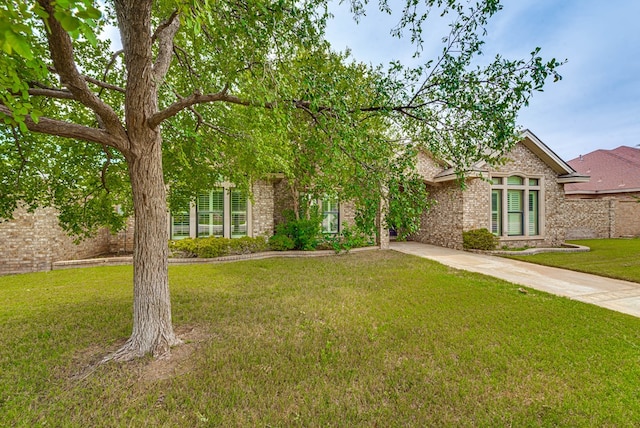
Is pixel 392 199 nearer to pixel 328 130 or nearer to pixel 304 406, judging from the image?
pixel 328 130

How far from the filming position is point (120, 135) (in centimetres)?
355

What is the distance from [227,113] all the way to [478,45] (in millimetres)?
4597

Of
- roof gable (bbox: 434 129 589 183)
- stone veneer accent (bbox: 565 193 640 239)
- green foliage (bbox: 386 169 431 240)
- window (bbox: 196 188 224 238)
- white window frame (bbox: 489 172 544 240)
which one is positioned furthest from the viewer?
stone veneer accent (bbox: 565 193 640 239)

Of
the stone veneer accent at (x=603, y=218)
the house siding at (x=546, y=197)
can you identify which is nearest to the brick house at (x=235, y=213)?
the house siding at (x=546, y=197)

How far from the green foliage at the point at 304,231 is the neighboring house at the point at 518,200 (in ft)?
18.7

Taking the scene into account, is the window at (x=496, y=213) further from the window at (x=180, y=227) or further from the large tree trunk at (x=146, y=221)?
the window at (x=180, y=227)

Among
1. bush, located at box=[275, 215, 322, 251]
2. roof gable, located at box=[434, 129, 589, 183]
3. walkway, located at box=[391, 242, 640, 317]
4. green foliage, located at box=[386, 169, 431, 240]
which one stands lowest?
walkway, located at box=[391, 242, 640, 317]

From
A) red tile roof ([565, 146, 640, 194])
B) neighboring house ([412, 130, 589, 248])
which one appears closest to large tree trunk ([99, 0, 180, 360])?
neighboring house ([412, 130, 589, 248])

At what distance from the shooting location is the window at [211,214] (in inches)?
477

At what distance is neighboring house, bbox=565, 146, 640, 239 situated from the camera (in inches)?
643

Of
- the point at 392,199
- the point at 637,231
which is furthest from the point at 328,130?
the point at 637,231

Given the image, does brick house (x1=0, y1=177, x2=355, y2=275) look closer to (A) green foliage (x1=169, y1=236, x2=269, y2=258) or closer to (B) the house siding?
(A) green foliage (x1=169, y1=236, x2=269, y2=258)

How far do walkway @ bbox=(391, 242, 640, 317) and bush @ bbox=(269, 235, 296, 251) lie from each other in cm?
533

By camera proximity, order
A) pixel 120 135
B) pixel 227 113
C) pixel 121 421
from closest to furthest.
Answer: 1. pixel 121 421
2. pixel 120 135
3. pixel 227 113
